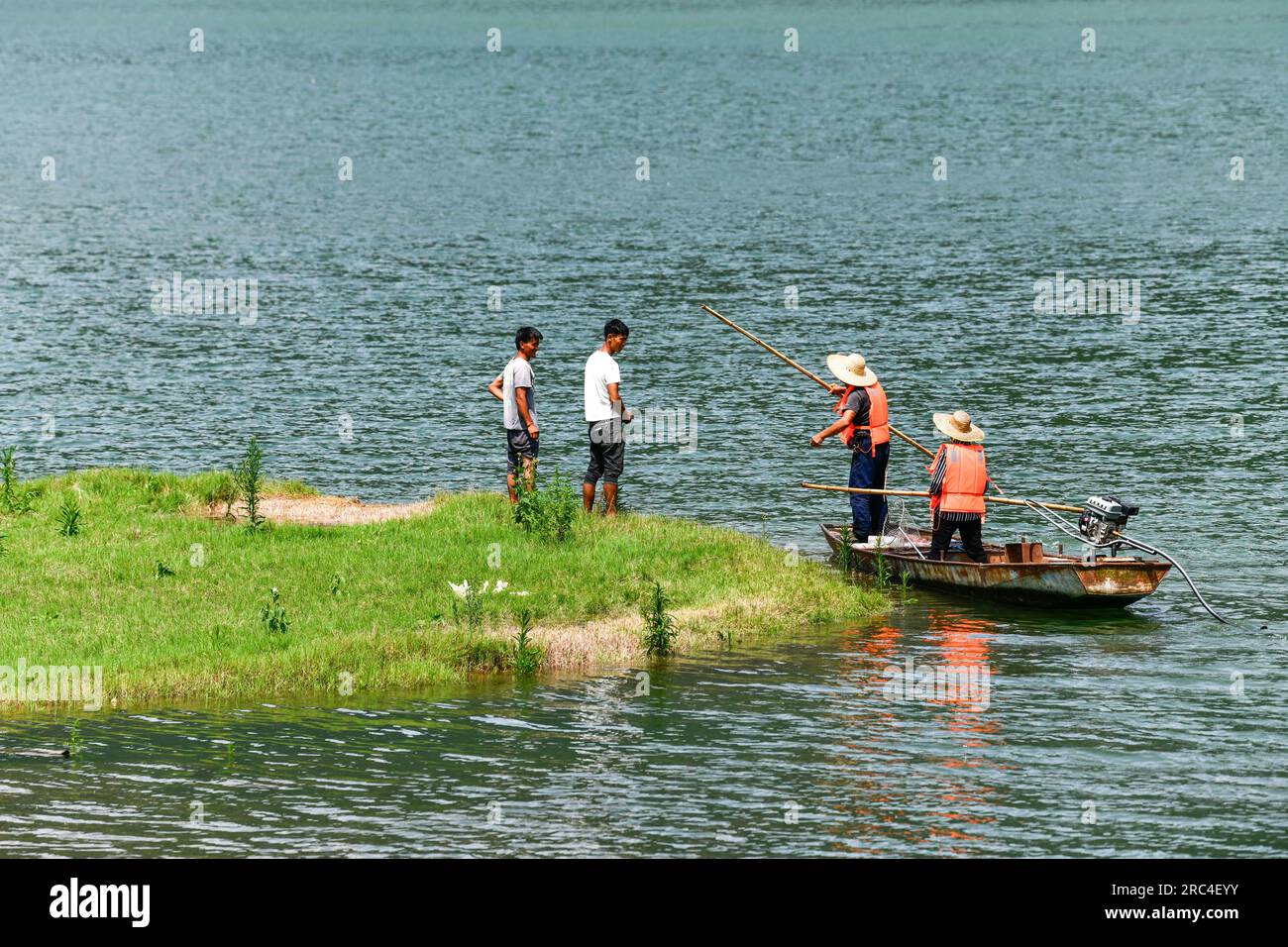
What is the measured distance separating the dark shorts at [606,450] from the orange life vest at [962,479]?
403 centimetres

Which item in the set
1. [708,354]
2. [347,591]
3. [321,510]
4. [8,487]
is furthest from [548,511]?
[708,354]

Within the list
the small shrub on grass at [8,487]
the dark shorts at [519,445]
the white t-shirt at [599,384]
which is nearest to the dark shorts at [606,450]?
the white t-shirt at [599,384]

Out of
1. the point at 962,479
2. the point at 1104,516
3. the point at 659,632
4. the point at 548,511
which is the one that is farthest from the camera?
the point at 548,511

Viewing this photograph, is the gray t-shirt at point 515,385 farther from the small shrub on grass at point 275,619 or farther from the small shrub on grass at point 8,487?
the small shrub on grass at point 8,487

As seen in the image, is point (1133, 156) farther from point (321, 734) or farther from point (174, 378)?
point (321, 734)

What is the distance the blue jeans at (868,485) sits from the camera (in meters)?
23.9

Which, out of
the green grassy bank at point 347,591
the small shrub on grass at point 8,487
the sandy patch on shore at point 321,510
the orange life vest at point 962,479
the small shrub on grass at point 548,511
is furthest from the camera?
the sandy patch on shore at point 321,510

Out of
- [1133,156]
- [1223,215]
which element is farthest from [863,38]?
[1223,215]

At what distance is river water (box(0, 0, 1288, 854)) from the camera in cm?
1608

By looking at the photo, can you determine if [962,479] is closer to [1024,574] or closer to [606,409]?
[1024,574]

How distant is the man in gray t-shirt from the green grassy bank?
754 millimetres

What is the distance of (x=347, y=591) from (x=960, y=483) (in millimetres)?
7395

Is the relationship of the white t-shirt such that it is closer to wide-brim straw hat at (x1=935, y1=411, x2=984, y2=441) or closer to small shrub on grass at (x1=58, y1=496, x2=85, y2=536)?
wide-brim straw hat at (x1=935, y1=411, x2=984, y2=441)

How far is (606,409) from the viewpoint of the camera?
923 inches
